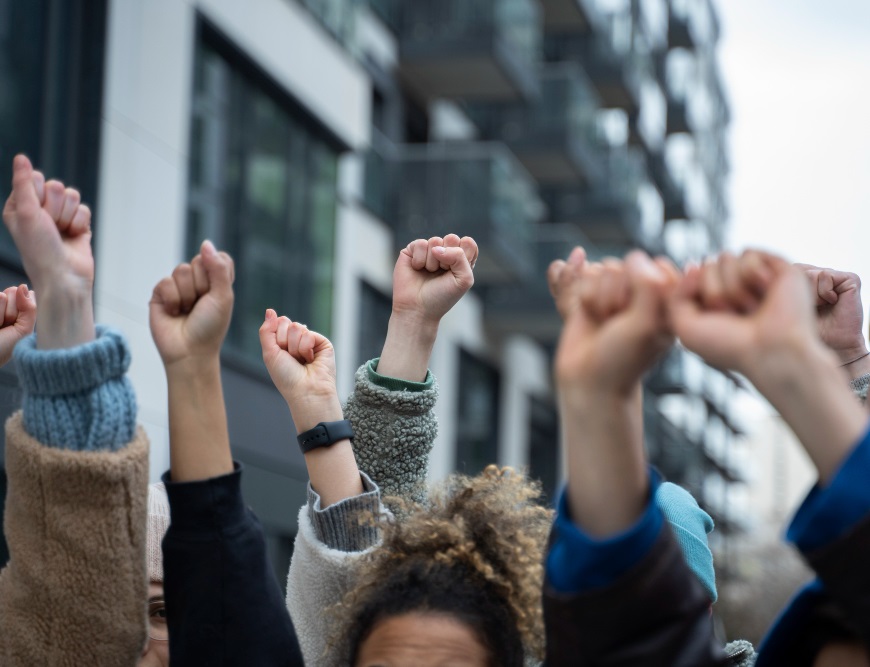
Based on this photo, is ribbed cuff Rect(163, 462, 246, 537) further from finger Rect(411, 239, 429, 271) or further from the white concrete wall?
the white concrete wall

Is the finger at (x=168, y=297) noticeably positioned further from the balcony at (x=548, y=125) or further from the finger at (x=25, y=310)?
the balcony at (x=548, y=125)

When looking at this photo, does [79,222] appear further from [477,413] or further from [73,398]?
[477,413]

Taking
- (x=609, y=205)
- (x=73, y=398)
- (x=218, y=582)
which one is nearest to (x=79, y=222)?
(x=73, y=398)

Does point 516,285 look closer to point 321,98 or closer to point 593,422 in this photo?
point 321,98

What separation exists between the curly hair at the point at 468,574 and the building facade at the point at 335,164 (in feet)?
10.7

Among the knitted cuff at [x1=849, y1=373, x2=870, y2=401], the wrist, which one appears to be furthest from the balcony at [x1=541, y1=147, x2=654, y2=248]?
the wrist

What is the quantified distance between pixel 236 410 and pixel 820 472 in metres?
10.0

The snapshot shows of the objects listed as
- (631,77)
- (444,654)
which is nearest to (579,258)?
(444,654)

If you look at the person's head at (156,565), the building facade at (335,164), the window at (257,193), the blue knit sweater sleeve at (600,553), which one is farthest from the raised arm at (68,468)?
the window at (257,193)

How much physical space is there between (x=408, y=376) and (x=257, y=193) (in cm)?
948

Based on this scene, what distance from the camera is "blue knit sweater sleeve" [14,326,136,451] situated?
6.59 ft

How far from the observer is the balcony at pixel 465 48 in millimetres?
18828

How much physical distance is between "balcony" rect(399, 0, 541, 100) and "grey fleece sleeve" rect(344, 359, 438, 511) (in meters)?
16.0

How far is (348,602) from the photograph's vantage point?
2.45m
